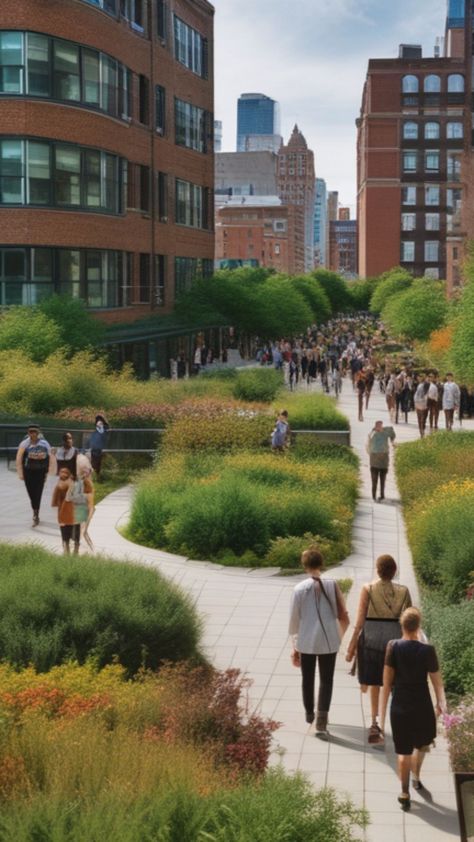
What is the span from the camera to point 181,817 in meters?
7.11

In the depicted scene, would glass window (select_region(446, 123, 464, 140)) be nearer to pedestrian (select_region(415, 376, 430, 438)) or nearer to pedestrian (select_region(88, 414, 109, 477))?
pedestrian (select_region(415, 376, 430, 438))

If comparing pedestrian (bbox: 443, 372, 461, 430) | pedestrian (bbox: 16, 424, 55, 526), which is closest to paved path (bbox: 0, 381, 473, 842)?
pedestrian (bbox: 16, 424, 55, 526)

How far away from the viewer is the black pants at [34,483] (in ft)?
69.1

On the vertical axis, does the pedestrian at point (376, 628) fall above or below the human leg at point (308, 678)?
above

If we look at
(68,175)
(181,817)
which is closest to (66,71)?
(68,175)

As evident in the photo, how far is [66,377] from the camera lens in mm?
33531

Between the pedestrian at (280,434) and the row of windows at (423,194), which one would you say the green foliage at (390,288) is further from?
the pedestrian at (280,434)

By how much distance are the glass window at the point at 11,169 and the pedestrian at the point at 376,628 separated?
3557 centimetres

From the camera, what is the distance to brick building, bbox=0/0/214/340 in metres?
43.7

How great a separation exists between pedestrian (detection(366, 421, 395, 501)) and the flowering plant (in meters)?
14.5

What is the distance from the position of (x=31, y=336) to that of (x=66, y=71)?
12.5 meters

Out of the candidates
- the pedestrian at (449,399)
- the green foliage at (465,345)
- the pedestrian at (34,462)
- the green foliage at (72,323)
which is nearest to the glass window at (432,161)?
the green foliage at (465,345)

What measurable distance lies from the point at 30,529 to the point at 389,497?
733cm

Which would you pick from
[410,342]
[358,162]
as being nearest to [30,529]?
[410,342]
